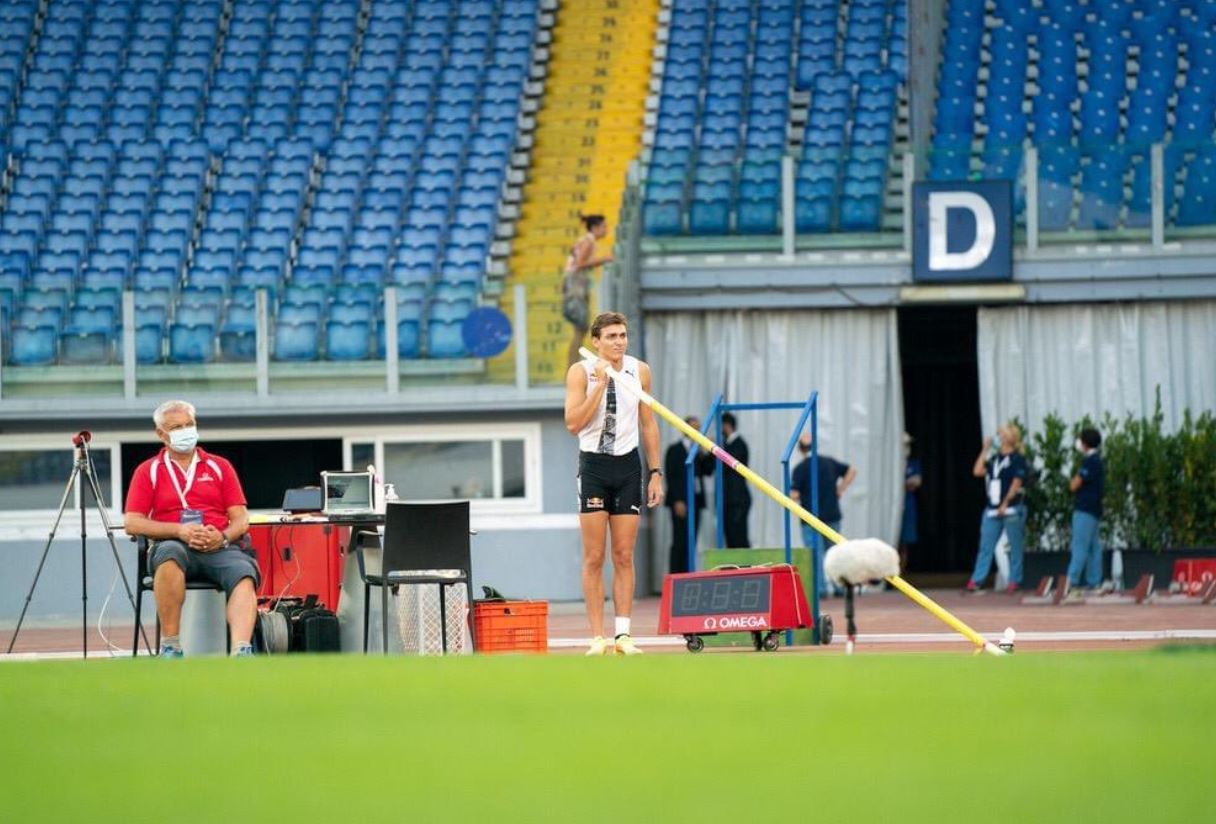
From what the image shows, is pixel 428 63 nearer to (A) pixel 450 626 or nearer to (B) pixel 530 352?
(B) pixel 530 352

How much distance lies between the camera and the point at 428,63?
A: 29578 millimetres

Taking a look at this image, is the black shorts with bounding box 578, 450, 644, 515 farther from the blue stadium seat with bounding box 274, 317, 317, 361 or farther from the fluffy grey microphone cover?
the blue stadium seat with bounding box 274, 317, 317, 361

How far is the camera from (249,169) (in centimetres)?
2716

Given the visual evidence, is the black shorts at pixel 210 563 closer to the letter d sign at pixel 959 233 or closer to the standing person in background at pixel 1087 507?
the standing person in background at pixel 1087 507

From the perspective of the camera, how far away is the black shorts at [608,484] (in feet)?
40.9

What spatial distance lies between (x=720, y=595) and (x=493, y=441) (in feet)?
30.9

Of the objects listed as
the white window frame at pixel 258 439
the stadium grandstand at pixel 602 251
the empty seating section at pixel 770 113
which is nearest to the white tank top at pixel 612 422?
the stadium grandstand at pixel 602 251

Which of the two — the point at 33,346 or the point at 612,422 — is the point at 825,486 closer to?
the point at 33,346

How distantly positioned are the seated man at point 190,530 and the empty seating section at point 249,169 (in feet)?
30.9

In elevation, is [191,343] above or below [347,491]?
above

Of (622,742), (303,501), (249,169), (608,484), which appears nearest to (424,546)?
(608,484)

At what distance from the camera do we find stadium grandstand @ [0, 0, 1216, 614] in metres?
22.2

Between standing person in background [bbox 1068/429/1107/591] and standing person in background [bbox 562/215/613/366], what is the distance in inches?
190

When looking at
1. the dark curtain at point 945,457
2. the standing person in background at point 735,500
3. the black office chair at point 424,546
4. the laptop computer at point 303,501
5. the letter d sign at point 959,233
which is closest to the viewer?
the black office chair at point 424,546
